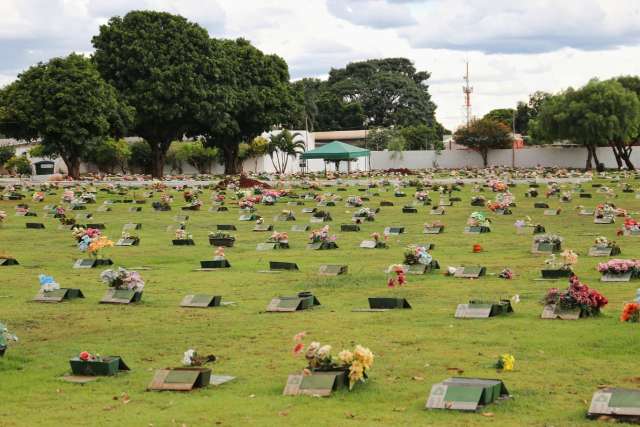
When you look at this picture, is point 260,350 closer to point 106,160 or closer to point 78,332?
point 78,332

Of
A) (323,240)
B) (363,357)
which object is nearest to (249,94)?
(323,240)

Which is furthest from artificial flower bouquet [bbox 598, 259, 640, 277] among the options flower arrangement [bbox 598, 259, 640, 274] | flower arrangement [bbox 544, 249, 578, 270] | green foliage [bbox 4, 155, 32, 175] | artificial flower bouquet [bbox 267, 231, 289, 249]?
green foliage [bbox 4, 155, 32, 175]

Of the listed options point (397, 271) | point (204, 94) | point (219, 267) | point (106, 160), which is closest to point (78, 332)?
point (397, 271)

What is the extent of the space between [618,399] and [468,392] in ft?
4.14

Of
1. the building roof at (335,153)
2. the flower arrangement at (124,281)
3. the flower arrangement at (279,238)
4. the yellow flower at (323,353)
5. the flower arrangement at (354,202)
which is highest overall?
the building roof at (335,153)

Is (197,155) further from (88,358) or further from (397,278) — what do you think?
(88,358)

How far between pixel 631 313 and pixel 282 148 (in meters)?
81.4

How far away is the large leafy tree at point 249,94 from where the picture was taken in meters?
77.4

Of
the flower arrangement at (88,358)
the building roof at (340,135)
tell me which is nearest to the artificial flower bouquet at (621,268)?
the flower arrangement at (88,358)

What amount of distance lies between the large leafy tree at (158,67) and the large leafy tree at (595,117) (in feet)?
101

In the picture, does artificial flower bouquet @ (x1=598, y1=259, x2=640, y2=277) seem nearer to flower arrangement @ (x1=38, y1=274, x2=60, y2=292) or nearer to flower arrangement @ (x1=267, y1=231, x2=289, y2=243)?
flower arrangement @ (x1=38, y1=274, x2=60, y2=292)

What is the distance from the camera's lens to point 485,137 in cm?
10419

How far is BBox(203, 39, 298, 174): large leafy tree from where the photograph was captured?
7738cm

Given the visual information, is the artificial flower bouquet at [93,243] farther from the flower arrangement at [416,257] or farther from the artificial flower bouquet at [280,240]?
the flower arrangement at [416,257]
